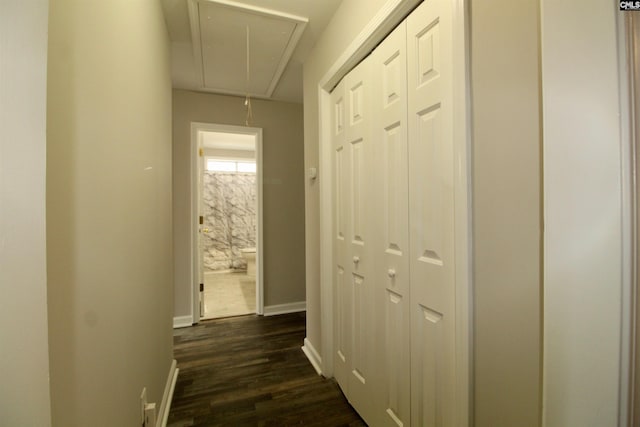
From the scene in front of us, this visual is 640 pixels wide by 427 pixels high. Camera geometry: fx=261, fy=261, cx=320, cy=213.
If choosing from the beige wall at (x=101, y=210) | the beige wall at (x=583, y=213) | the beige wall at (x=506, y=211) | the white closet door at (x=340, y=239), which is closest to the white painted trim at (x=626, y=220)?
the beige wall at (x=583, y=213)

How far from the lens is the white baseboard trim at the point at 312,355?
6.71 feet

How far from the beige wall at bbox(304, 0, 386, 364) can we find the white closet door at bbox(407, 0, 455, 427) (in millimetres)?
787

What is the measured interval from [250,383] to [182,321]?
140cm

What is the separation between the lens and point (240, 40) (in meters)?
2.03

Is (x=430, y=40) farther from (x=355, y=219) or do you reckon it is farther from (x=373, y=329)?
(x=373, y=329)

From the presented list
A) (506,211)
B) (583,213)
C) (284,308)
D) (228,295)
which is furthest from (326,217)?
(228,295)

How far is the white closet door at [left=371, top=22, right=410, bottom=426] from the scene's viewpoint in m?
1.19

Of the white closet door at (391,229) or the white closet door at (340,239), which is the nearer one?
the white closet door at (391,229)

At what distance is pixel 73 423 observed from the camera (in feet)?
1.99

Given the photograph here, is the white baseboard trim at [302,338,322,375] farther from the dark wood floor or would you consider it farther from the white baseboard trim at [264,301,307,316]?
the white baseboard trim at [264,301,307,316]

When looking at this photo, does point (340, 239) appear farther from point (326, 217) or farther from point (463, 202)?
point (463, 202)

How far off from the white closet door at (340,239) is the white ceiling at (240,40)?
543mm

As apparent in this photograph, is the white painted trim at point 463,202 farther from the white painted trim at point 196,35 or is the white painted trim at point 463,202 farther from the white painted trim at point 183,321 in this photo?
the white painted trim at point 183,321

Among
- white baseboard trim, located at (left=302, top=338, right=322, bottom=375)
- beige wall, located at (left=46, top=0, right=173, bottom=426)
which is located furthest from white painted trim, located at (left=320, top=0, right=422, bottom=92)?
white baseboard trim, located at (left=302, top=338, right=322, bottom=375)
